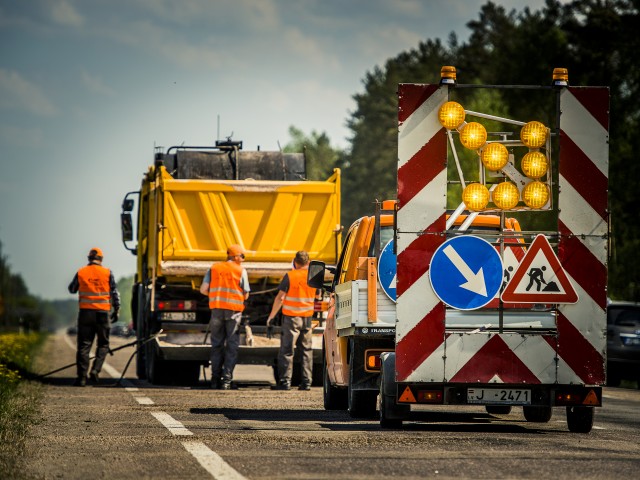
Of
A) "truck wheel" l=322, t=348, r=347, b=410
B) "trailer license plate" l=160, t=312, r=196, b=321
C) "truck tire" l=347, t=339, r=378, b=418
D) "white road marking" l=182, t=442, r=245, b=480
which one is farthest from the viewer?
"trailer license plate" l=160, t=312, r=196, b=321

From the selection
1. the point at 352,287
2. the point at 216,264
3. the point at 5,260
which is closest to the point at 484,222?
the point at 352,287

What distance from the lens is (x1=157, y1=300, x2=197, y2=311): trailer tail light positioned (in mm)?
20484

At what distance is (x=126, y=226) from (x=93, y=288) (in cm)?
316

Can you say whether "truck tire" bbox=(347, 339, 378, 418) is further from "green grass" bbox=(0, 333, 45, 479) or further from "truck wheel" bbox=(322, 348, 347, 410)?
"green grass" bbox=(0, 333, 45, 479)

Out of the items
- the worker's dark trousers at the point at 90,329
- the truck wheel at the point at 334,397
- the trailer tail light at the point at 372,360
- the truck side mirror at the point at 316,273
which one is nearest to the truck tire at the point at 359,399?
the trailer tail light at the point at 372,360

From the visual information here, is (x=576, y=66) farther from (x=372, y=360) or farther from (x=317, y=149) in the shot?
(x=317, y=149)

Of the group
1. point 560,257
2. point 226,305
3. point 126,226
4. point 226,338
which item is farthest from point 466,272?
point 126,226

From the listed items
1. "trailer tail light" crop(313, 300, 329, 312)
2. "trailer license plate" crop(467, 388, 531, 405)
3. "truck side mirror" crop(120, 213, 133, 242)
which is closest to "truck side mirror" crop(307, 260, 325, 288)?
"trailer license plate" crop(467, 388, 531, 405)

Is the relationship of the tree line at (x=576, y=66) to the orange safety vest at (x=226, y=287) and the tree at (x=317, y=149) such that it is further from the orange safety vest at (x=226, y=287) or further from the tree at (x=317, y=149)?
the tree at (x=317, y=149)

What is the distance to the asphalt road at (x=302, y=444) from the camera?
8.53 meters

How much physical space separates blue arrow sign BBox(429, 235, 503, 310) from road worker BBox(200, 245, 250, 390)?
8368 millimetres

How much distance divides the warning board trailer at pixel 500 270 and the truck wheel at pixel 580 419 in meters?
0.37

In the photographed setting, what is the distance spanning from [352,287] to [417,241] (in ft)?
3.73

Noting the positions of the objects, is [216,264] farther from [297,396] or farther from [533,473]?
[533,473]
